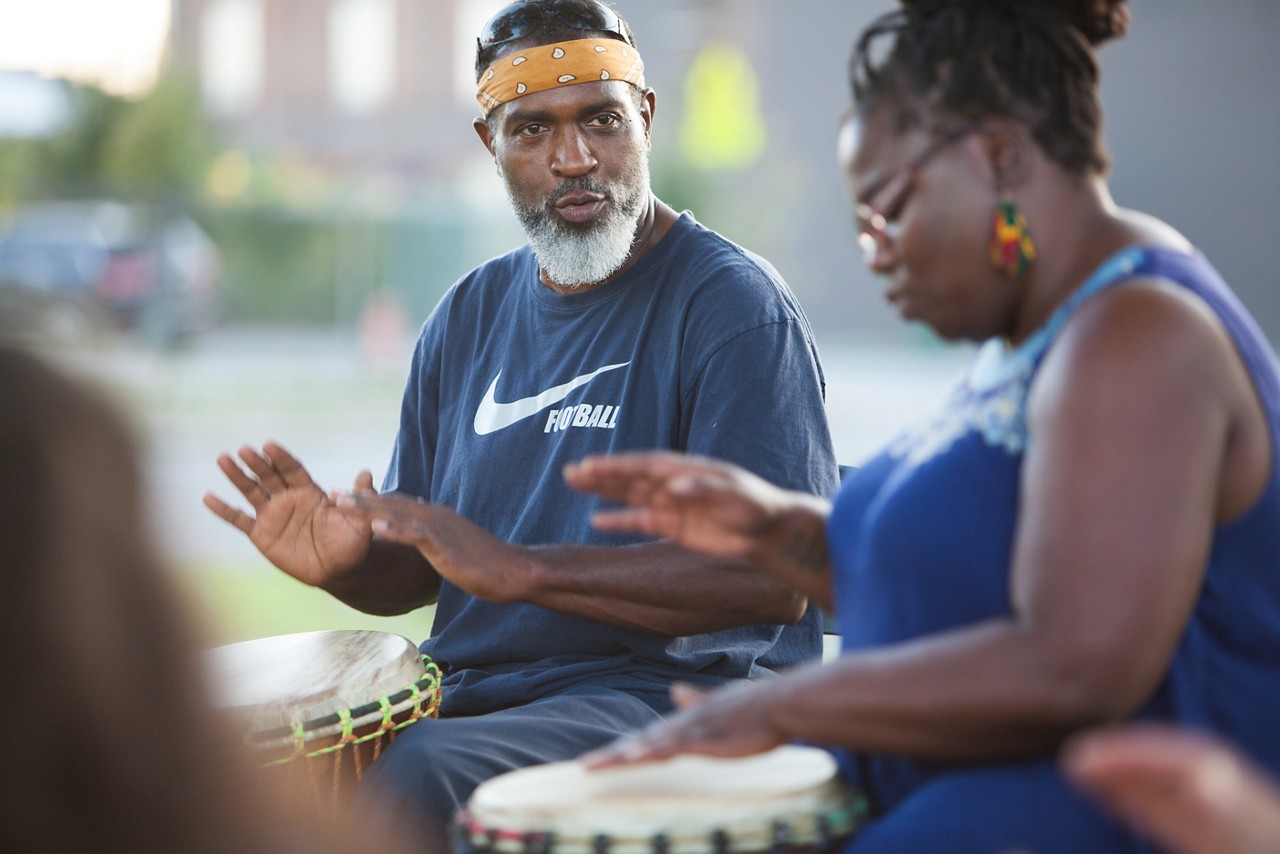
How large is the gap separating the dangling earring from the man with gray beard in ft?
3.17

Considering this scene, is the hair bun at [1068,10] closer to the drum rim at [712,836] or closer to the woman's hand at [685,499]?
the woman's hand at [685,499]

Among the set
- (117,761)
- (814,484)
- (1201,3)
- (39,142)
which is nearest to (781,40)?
(1201,3)

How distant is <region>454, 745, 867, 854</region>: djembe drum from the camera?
6.10 feet

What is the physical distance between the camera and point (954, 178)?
193cm

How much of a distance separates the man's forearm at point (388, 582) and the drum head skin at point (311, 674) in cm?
18

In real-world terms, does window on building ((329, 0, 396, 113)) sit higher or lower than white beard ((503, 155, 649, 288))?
higher

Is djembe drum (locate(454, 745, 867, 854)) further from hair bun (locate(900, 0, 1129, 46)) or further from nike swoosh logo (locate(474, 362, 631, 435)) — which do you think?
nike swoosh logo (locate(474, 362, 631, 435))

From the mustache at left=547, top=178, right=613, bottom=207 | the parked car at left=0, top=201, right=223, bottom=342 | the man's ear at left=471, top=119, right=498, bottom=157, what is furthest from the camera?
the parked car at left=0, top=201, right=223, bottom=342

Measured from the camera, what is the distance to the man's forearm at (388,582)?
3277 mm

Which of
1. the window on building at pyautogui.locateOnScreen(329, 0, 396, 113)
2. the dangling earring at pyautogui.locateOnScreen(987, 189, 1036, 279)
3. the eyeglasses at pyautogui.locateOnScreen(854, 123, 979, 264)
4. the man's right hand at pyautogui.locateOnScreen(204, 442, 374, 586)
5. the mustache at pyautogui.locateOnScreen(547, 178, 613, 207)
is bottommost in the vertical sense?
the man's right hand at pyautogui.locateOnScreen(204, 442, 374, 586)

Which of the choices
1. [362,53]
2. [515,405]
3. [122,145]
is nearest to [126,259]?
[122,145]

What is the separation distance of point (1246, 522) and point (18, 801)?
137 centimetres

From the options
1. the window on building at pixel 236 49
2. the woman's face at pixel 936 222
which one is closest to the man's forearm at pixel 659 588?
the woman's face at pixel 936 222

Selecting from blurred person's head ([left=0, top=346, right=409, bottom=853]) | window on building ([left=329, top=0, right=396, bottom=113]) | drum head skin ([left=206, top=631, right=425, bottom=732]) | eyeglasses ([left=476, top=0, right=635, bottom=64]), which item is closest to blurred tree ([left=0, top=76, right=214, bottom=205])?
window on building ([left=329, top=0, right=396, bottom=113])
